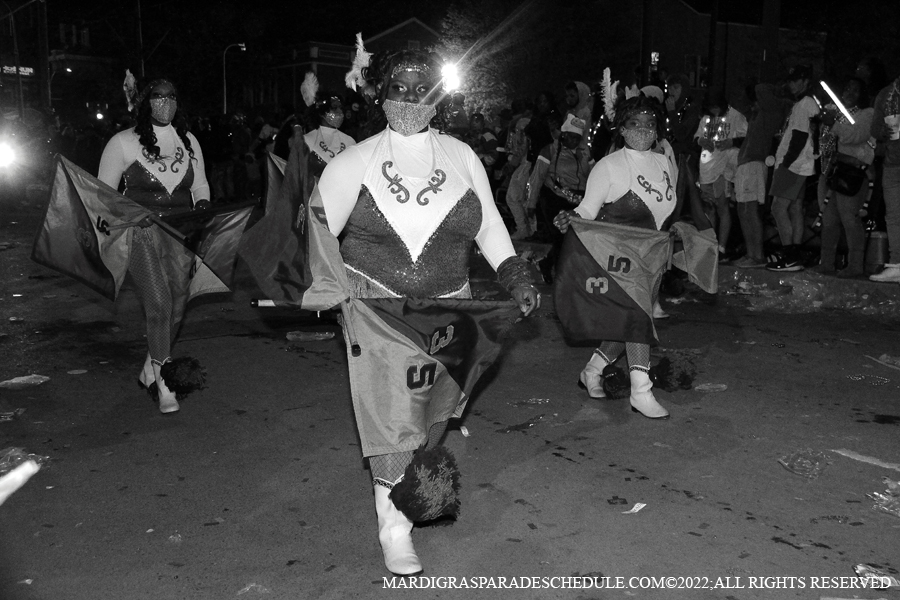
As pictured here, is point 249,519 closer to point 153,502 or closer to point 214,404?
point 153,502

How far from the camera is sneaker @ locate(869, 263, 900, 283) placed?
977 cm

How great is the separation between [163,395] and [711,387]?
3.85m

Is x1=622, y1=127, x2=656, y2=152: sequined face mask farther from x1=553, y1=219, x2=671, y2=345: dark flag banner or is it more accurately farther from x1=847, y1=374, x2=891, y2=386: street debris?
x1=847, y1=374, x2=891, y2=386: street debris

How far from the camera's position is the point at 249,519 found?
4.54 meters

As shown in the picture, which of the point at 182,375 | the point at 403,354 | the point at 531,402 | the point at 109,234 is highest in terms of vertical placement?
the point at 109,234

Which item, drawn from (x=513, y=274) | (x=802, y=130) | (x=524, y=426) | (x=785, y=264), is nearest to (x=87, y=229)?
(x=524, y=426)

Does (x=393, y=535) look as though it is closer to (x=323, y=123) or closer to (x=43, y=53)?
(x=323, y=123)

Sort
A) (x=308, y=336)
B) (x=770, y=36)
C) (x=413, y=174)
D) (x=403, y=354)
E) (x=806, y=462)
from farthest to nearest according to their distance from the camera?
1. (x=770, y=36)
2. (x=308, y=336)
3. (x=806, y=462)
4. (x=413, y=174)
5. (x=403, y=354)

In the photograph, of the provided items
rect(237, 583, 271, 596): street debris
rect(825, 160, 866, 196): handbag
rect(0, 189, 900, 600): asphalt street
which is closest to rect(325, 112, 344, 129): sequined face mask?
rect(0, 189, 900, 600): asphalt street

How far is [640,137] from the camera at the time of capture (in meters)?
6.18

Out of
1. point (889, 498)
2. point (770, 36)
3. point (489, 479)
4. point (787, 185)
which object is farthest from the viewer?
point (770, 36)

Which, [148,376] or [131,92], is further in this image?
[131,92]

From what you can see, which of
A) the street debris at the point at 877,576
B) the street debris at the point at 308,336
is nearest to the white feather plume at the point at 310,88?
the street debris at the point at 308,336

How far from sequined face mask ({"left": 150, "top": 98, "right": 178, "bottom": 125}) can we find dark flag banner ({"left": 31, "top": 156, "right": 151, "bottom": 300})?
66cm
